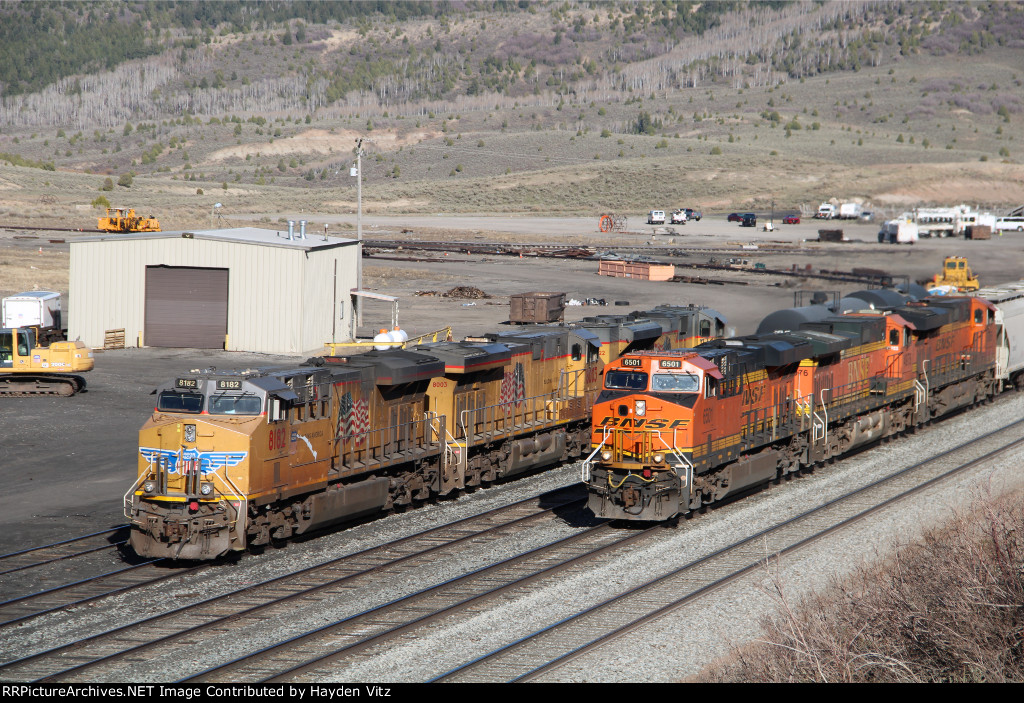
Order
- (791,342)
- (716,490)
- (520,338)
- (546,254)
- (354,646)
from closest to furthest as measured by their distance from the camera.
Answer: (354,646)
(716,490)
(791,342)
(520,338)
(546,254)

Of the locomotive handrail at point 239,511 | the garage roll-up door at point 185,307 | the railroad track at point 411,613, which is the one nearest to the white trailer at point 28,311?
the garage roll-up door at point 185,307

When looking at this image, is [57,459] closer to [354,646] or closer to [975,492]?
[354,646]

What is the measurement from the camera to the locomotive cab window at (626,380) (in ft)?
78.2

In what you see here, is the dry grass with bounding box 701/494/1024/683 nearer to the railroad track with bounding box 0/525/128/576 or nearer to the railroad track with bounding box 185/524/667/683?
the railroad track with bounding box 185/524/667/683

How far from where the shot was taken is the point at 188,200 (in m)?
145

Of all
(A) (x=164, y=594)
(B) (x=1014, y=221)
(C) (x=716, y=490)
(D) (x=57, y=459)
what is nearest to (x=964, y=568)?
(C) (x=716, y=490)

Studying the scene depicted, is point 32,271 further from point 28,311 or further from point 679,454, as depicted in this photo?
point 679,454

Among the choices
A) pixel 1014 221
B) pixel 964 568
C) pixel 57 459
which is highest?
pixel 1014 221

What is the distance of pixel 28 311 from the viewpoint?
50344 millimetres

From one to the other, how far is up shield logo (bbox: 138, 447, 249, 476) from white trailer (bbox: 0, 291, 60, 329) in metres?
32.6

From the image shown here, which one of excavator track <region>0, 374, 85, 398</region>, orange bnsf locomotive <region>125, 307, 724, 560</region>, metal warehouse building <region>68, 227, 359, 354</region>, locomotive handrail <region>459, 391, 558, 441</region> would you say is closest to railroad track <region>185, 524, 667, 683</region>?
orange bnsf locomotive <region>125, 307, 724, 560</region>

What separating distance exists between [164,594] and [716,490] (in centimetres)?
1211

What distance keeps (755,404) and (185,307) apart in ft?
103

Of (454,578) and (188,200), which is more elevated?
(188,200)
